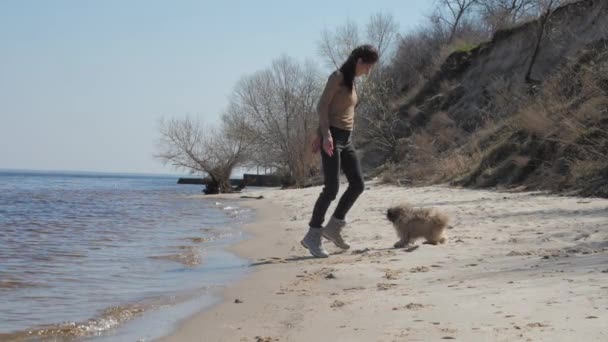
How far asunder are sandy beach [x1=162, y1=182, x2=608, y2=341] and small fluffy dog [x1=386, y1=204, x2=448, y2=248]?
0.47 ft

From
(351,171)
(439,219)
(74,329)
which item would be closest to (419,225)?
(439,219)

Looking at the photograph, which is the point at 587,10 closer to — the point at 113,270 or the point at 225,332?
the point at 113,270

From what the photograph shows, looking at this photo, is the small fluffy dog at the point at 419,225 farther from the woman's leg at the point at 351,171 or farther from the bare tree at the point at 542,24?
the bare tree at the point at 542,24

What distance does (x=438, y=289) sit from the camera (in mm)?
4227

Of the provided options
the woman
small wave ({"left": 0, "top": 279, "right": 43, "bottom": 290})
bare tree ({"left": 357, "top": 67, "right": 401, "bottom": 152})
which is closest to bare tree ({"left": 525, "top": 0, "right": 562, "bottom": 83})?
bare tree ({"left": 357, "top": 67, "right": 401, "bottom": 152})

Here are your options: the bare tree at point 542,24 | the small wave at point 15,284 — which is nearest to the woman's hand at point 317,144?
the small wave at point 15,284

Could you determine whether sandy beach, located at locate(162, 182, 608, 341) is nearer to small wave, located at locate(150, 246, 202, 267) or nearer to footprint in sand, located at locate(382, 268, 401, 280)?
footprint in sand, located at locate(382, 268, 401, 280)

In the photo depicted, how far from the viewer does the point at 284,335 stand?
3494 millimetres

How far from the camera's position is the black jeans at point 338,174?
6.18 metres

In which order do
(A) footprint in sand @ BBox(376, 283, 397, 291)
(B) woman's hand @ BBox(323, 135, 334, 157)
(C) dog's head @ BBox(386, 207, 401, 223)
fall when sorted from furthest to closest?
1. (C) dog's head @ BBox(386, 207, 401, 223)
2. (B) woman's hand @ BBox(323, 135, 334, 157)
3. (A) footprint in sand @ BBox(376, 283, 397, 291)

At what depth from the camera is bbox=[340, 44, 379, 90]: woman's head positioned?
6312mm

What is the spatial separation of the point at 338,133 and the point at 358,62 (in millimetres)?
679

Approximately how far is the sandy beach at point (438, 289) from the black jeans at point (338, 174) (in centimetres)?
44

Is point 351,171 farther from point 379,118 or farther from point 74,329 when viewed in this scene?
point 379,118
